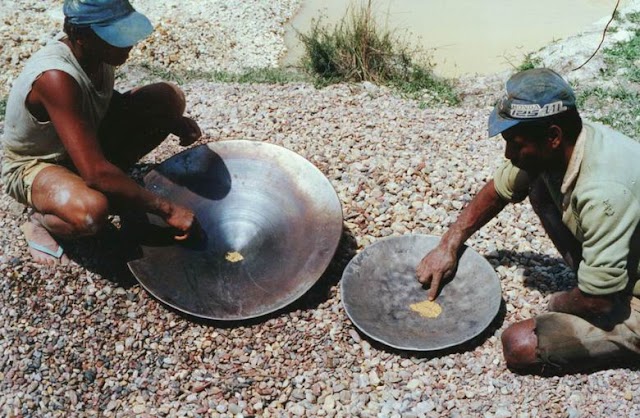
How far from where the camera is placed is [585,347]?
2.62 metres

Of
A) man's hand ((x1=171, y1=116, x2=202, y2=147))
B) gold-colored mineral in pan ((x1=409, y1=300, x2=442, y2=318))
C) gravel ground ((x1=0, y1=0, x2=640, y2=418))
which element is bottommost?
gravel ground ((x1=0, y1=0, x2=640, y2=418))

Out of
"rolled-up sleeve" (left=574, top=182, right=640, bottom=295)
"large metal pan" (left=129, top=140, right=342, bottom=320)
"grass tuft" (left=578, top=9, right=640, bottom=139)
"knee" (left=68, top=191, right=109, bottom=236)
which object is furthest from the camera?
"grass tuft" (left=578, top=9, right=640, bottom=139)

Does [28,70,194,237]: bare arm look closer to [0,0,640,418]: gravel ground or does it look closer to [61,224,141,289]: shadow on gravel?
[61,224,141,289]: shadow on gravel

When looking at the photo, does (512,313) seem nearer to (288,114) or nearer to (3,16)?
(288,114)

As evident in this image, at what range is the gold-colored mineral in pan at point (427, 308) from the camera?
9.68ft

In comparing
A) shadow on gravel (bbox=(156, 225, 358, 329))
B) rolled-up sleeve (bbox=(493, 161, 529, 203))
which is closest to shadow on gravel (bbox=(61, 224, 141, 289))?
shadow on gravel (bbox=(156, 225, 358, 329))

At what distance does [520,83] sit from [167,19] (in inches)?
209

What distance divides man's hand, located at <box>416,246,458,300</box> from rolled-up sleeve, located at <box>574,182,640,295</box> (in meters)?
0.78

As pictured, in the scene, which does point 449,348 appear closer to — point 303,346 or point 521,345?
point 521,345

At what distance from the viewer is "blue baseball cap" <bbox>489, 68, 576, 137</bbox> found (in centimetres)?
224

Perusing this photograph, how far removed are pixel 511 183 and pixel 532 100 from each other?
23.3 inches

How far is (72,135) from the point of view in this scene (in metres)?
2.76

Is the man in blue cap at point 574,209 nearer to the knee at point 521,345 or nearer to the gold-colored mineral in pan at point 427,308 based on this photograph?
the knee at point 521,345

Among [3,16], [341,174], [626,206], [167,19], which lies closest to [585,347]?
[626,206]
